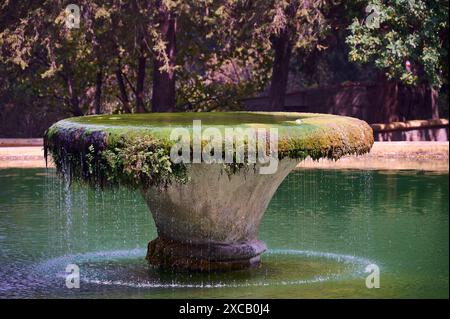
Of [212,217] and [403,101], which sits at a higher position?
[403,101]

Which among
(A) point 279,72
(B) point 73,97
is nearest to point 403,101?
(A) point 279,72

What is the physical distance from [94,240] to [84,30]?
15.8 metres

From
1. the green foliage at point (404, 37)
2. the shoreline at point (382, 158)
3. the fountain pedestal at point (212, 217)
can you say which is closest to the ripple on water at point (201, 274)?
the fountain pedestal at point (212, 217)

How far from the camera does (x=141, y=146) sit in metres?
11.4

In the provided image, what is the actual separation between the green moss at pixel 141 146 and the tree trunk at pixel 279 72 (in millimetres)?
19248

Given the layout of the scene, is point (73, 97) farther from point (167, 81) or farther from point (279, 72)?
point (279, 72)

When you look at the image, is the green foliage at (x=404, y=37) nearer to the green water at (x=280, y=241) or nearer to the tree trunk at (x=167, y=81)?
the tree trunk at (x=167, y=81)

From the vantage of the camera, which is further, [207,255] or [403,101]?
[403,101]

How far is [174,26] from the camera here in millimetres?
31156

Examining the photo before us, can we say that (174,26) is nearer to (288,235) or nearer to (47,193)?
(47,193)

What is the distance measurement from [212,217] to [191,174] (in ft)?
2.44

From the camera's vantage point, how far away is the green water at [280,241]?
12.1 metres

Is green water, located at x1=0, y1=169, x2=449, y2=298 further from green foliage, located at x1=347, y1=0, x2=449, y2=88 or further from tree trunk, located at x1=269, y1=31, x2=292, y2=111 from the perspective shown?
tree trunk, located at x1=269, y1=31, x2=292, y2=111

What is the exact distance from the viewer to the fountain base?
41.7 feet
